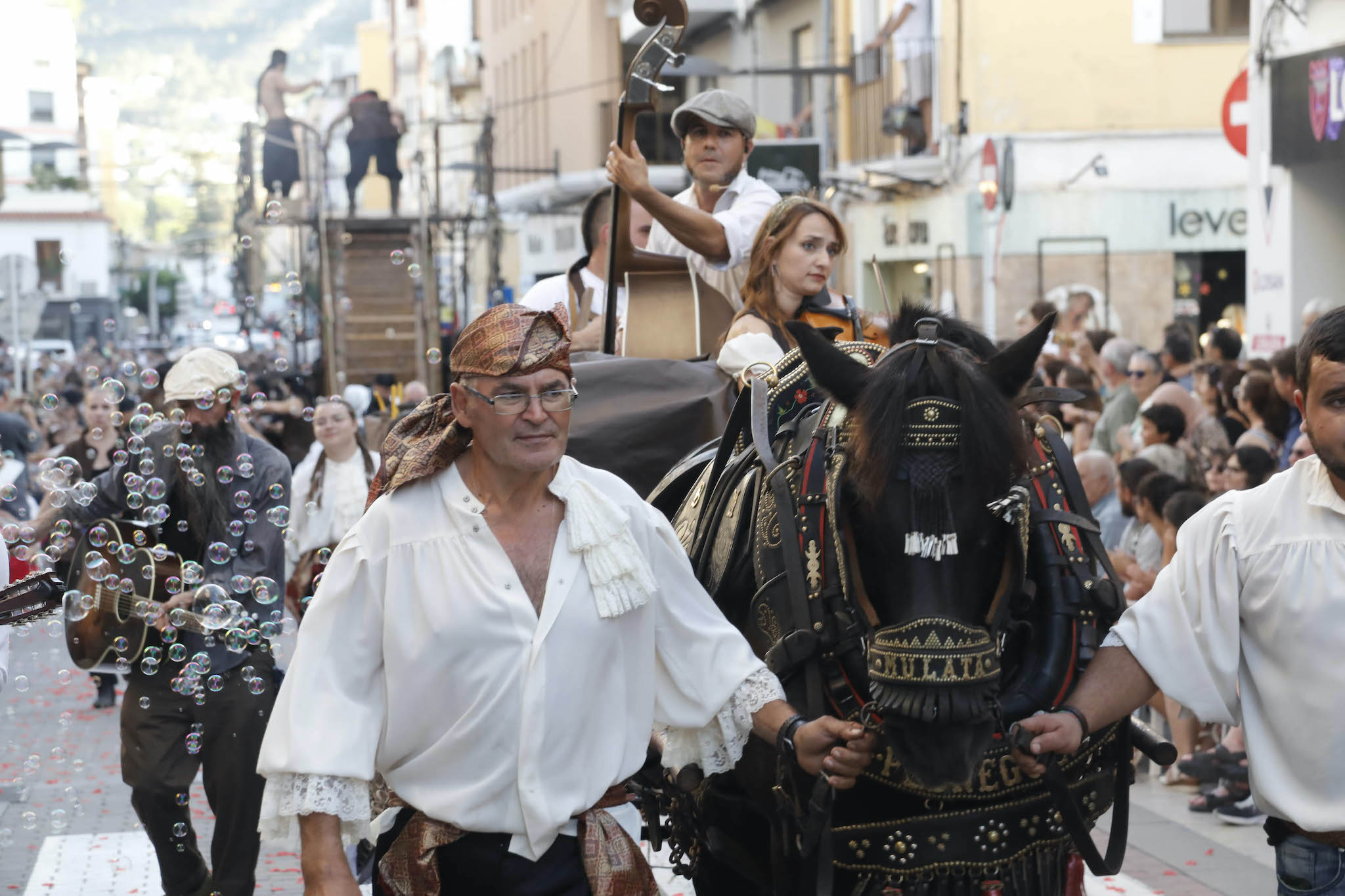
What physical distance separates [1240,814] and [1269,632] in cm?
474

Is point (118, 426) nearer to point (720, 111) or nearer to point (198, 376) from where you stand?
point (198, 376)

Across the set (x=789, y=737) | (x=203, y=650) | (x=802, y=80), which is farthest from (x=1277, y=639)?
(x=802, y=80)

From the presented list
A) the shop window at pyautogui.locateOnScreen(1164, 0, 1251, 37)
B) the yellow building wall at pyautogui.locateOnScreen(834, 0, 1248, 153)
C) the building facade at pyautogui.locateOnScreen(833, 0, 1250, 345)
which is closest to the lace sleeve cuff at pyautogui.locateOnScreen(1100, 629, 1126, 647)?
the building facade at pyautogui.locateOnScreen(833, 0, 1250, 345)

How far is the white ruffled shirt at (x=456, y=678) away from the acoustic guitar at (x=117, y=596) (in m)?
2.95

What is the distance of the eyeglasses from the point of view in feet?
11.4

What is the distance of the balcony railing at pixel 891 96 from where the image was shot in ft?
81.9

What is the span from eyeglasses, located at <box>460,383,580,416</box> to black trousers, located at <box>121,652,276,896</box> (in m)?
3.27

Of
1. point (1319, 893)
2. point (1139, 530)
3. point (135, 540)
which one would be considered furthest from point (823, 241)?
point (1139, 530)

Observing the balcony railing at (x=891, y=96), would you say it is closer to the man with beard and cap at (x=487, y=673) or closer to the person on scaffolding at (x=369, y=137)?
the person on scaffolding at (x=369, y=137)

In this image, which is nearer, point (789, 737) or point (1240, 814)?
point (789, 737)

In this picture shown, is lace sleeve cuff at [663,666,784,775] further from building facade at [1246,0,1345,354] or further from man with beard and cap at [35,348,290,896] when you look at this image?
building facade at [1246,0,1345,354]

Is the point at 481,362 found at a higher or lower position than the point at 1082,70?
lower

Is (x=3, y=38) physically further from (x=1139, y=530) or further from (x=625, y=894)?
(x=625, y=894)

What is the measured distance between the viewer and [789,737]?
370cm
